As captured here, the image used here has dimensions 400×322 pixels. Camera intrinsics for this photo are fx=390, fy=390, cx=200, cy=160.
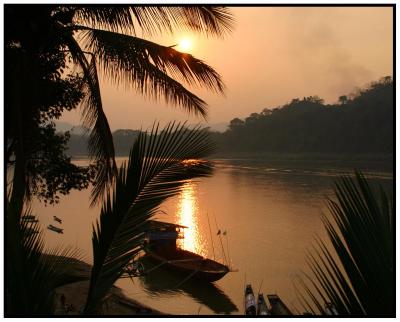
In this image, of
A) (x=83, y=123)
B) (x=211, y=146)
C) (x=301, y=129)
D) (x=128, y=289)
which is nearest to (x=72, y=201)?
(x=128, y=289)

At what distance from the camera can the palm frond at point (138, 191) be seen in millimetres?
2311

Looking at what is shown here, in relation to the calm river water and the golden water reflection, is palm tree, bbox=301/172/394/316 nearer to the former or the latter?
the calm river water

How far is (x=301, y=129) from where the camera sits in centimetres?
9169

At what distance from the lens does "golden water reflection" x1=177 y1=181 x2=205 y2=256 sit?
21819mm

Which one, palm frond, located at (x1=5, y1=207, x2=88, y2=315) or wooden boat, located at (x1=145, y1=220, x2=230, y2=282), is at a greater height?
palm frond, located at (x1=5, y1=207, x2=88, y2=315)

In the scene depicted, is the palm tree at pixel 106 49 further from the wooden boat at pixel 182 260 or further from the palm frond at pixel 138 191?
the wooden boat at pixel 182 260

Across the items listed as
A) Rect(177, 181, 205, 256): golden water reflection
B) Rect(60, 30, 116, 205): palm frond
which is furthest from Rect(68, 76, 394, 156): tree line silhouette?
Rect(60, 30, 116, 205): palm frond

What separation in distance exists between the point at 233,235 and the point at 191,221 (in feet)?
18.8

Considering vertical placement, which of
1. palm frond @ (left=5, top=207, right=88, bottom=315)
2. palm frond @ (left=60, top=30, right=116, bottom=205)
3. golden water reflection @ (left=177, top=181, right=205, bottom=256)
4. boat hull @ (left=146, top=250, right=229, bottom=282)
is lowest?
golden water reflection @ (left=177, top=181, right=205, bottom=256)

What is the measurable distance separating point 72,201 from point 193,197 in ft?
38.8

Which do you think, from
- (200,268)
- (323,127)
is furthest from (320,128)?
(200,268)

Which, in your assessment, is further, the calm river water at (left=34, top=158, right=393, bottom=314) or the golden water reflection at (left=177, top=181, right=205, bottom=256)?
the golden water reflection at (left=177, top=181, right=205, bottom=256)

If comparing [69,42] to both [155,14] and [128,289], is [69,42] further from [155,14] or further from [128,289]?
[128,289]

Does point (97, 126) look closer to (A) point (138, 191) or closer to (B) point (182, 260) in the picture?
(A) point (138, 191)
